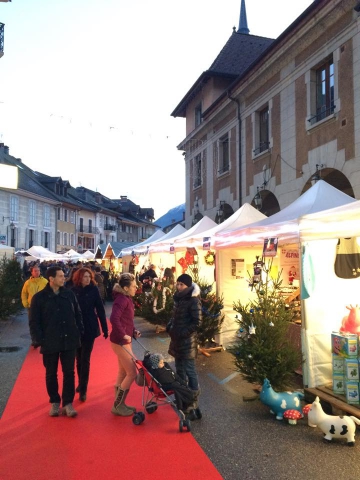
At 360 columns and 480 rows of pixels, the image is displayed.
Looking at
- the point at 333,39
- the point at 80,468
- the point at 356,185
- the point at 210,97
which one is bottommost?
the point at 80,468

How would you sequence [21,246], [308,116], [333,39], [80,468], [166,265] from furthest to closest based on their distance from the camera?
[21,246] → [166,265] → [308,116] → [333,39] → [80,468]

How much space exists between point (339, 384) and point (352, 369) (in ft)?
1.08

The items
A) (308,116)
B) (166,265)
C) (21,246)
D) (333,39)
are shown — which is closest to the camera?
(333,39)

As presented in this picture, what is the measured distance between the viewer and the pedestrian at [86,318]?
565cm

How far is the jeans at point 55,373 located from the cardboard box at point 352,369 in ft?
10.4

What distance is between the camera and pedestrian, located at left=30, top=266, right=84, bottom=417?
16.3ft

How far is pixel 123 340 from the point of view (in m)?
5.03

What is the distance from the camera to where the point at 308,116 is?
12797mm

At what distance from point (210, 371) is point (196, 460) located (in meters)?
3.26

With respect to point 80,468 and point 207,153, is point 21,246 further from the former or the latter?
point 80,468

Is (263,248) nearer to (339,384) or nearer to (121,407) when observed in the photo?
(339,384)

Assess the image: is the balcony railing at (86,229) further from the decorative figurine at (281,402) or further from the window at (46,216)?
the decorative figurine at (281,402)

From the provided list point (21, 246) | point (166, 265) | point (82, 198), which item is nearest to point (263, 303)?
point (166, 265)

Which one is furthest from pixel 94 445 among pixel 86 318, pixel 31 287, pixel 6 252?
pixel 6 252
